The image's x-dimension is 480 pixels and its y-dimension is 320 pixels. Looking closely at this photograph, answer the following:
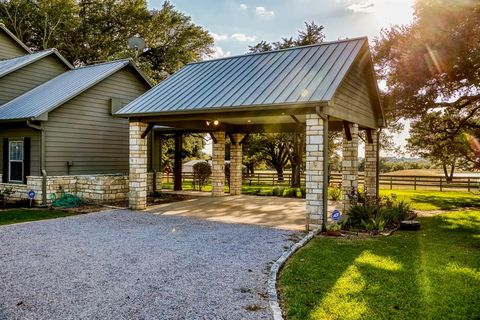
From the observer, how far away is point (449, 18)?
12844 millimetres

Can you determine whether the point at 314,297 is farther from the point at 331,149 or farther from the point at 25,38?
the point at 25,38

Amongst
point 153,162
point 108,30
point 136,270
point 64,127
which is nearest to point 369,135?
point 153,162

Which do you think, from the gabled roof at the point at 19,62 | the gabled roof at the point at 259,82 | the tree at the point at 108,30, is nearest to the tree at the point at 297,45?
the tree at the point at 108,30

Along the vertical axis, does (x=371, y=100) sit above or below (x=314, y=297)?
above

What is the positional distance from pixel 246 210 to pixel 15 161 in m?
8.95

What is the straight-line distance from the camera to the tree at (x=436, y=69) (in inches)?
507

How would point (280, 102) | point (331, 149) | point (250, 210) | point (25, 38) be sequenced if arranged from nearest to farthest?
point (280, 102)
point (250, 210)
point (25, 38)
point (331, 149)

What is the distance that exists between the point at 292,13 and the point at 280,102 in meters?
7.20

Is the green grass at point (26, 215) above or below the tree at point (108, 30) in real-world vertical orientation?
below

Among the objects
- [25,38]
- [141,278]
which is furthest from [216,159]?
[25,38]

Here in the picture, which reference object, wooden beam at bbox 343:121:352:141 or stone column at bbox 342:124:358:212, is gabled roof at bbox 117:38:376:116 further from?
stone column at bbox 342:124:358:212

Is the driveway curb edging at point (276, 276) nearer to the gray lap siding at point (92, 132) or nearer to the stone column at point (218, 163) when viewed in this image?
the stone column at point (218, 163)

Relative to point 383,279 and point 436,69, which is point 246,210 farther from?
point 436,69

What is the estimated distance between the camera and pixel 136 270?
5.82 meters
